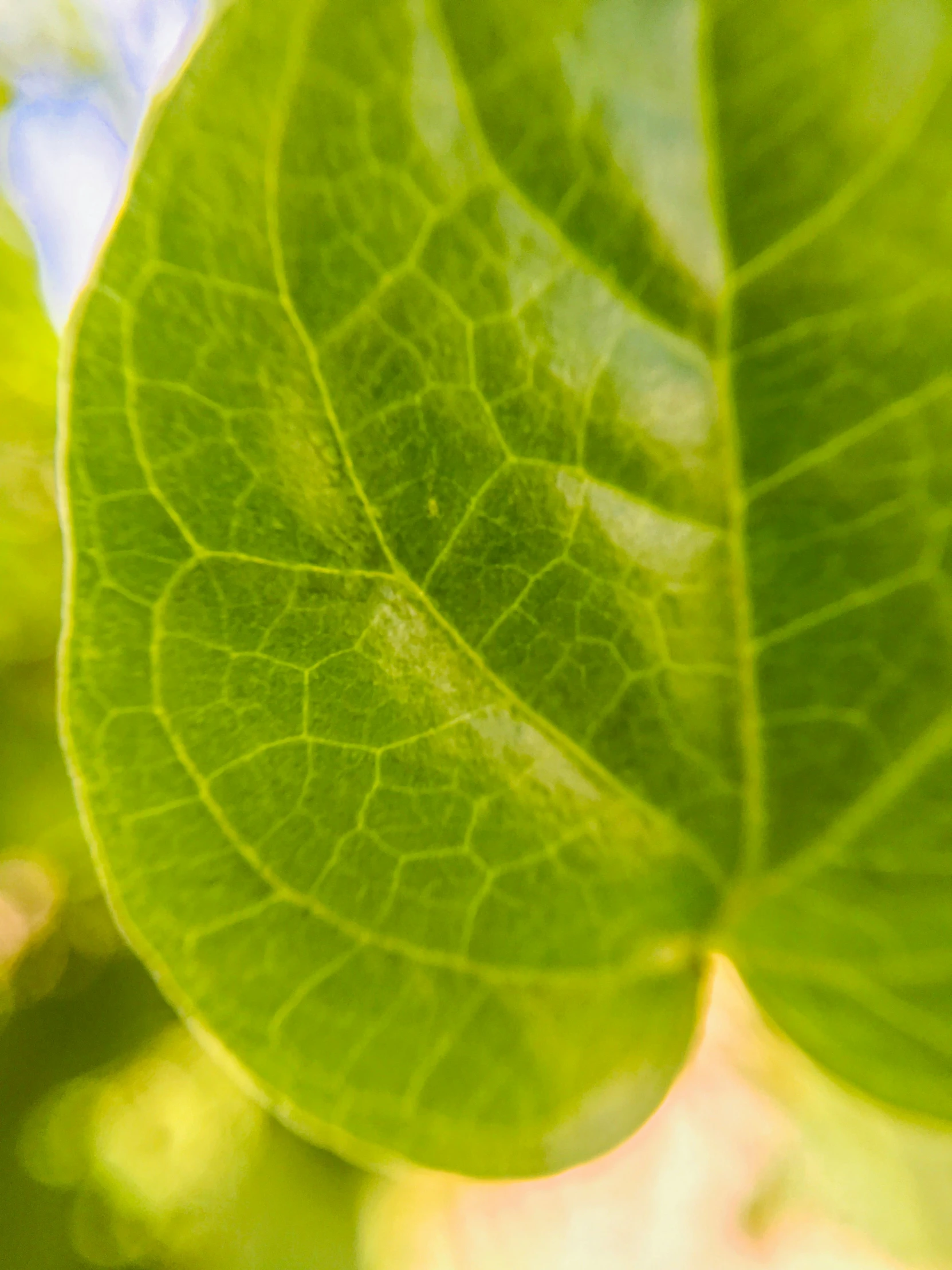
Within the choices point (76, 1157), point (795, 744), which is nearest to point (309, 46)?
point (795, 744)

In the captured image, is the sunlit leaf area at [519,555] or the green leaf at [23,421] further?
the green leaf at [23,421]

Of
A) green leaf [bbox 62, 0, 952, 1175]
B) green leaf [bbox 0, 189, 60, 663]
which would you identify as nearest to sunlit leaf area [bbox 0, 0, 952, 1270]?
green leaf [bbox 62, 0, 952, 1175]

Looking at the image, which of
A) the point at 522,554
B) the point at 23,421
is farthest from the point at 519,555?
the point at 23,421

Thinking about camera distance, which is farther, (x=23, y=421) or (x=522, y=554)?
(x=23, y=421)

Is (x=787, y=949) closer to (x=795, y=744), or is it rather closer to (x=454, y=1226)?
(x=795, y=744)

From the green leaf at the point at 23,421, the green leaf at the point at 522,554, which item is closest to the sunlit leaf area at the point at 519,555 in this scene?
the green leaf at the point at 522,554

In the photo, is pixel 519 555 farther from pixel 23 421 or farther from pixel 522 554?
pixel 23 421

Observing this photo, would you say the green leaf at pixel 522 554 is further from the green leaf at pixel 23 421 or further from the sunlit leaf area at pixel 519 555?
the green leaf at pixel 23 421

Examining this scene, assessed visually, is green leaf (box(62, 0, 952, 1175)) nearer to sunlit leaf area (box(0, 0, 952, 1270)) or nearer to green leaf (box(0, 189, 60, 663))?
sunlit leaf area (box(0, 0, 952, 1270))
